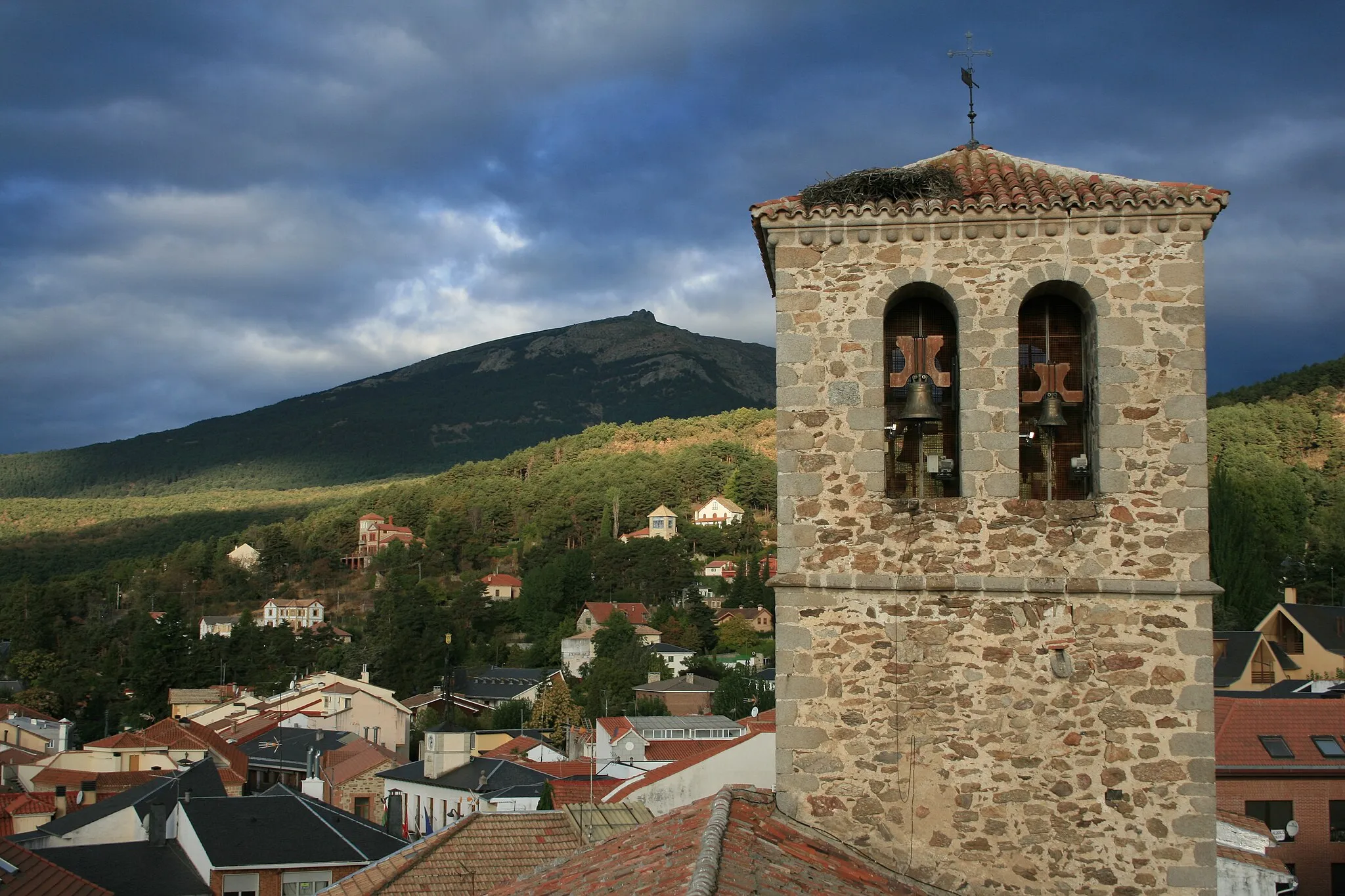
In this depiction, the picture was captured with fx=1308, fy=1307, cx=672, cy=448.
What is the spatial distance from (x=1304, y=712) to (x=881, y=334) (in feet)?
81.4

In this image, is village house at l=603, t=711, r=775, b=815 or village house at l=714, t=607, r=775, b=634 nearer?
village house at l=603, t=711, r=775, b=815

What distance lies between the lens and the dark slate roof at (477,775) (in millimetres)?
37562

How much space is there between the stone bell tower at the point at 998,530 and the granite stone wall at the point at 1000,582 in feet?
0.05

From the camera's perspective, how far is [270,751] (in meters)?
57.4

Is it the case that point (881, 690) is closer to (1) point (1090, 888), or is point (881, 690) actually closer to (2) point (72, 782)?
(1) point (1090, 888)

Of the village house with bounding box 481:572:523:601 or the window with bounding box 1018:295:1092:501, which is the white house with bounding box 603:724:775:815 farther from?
the village house with bounding box 481:572:523:601

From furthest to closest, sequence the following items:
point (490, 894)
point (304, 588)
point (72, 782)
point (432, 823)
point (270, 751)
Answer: point (304, 588), point (270, 751), point (72, 782), point (432, 823), point (490, 894)

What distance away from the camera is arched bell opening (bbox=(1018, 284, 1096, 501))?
9156 millimetres

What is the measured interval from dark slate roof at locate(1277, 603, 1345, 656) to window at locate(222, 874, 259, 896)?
131ft

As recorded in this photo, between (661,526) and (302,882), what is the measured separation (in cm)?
11996

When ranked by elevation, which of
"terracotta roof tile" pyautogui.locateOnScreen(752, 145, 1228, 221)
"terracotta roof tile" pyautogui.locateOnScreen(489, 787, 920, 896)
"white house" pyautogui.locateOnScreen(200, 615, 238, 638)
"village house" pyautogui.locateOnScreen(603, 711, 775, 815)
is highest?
"terracotta roof tile" pyautogui.locateOnScreen(752, 145, 1228, 221)

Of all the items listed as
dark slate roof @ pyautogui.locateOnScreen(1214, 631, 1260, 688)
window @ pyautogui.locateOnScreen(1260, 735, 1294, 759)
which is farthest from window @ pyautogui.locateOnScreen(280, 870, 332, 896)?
dark slate roof @ pyautogui.locateOnScreen(1214, 631, 1260, 688)

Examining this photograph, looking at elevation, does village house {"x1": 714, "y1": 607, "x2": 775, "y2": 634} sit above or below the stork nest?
below

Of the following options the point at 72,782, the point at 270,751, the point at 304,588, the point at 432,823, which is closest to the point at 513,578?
the point at 304,588
